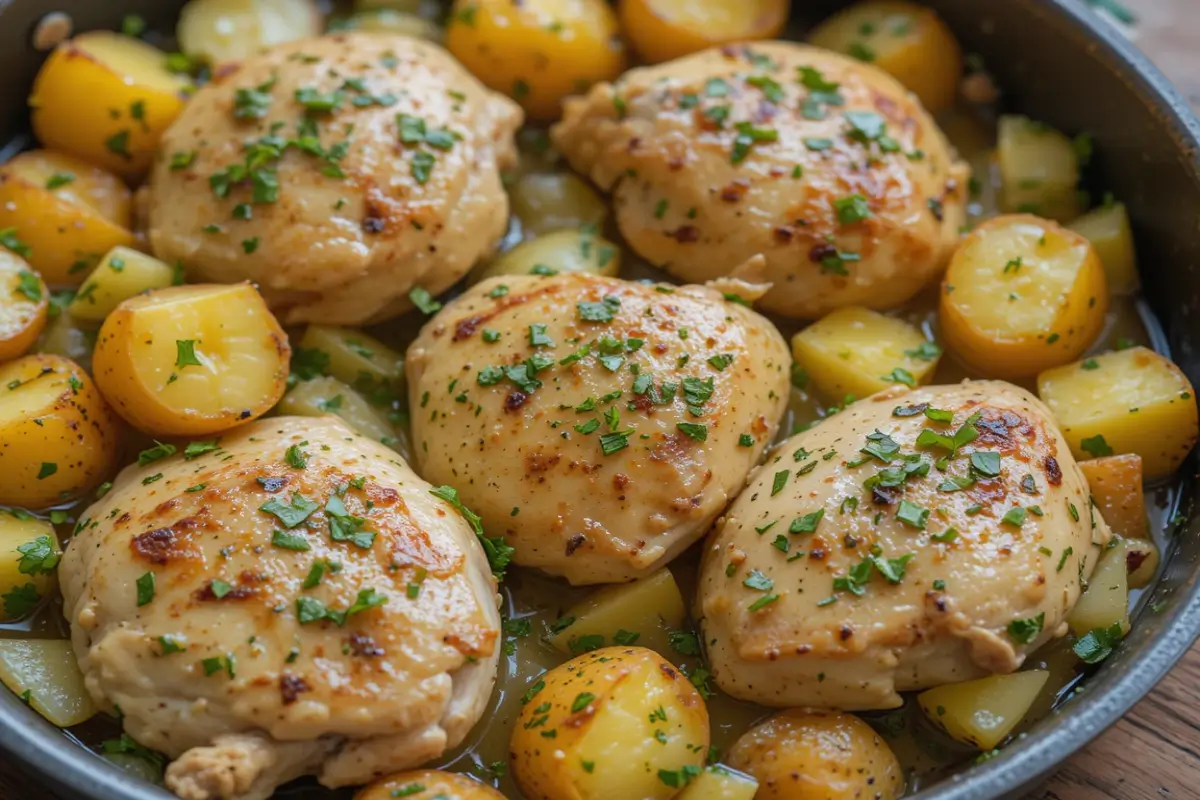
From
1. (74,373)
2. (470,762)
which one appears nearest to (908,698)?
(470,762)

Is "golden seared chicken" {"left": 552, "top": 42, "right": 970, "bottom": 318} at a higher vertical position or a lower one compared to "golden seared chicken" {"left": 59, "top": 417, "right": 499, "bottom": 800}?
higher

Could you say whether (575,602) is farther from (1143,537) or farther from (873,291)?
(1143,537)

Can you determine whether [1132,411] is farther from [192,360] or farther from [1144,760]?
[192,360]

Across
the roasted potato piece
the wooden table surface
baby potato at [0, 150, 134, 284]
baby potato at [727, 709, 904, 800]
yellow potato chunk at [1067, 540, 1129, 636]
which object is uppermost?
baby potato at [0, 150, 134, 284]

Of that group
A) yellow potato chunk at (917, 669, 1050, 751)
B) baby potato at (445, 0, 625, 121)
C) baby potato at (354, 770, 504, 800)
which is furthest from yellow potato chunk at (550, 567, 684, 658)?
baby potato at (445, 0, 625, 121)

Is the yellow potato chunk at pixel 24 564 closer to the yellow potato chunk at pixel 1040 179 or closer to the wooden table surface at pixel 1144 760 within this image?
the wooden table surface at pixel 1144 760

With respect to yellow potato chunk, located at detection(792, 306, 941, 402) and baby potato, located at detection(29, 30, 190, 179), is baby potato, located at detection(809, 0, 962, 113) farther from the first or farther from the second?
baby potato, located at detection(29, 30, 190, 179)
